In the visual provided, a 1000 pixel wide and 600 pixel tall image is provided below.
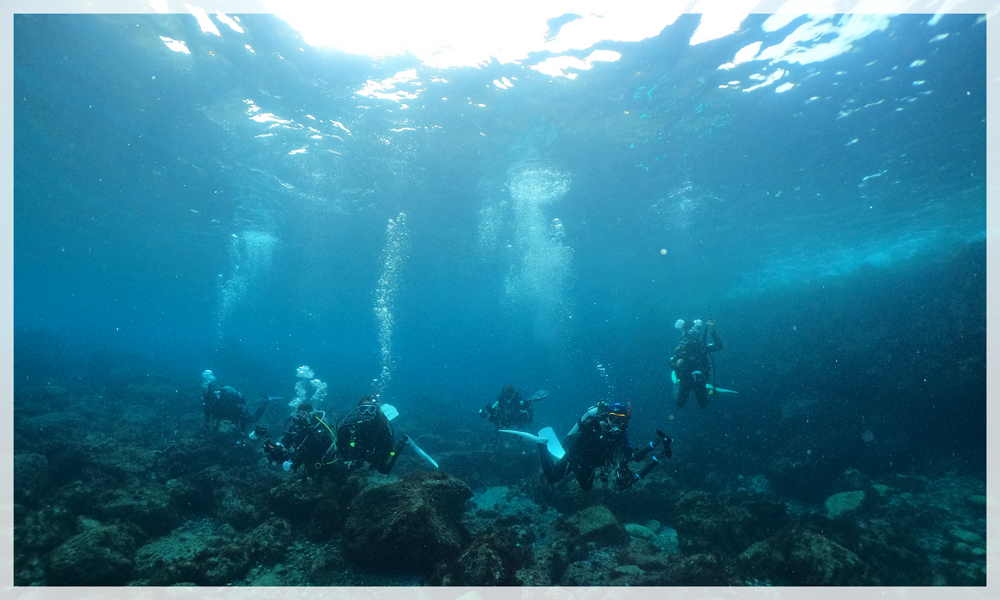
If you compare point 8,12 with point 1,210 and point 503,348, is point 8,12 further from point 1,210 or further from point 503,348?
point 503,348

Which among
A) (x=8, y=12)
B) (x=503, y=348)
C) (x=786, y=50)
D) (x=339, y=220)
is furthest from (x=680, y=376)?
(x=503, y=348)

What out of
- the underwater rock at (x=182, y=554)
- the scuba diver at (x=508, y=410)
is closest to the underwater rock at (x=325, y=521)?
the underwater rock at (x=182, y=554)

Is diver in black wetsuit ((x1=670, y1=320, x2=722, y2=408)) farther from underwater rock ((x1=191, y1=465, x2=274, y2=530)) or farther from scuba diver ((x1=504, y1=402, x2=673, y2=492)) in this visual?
underwater rock ((x1=191, y1=465, x2=274, y2=530))

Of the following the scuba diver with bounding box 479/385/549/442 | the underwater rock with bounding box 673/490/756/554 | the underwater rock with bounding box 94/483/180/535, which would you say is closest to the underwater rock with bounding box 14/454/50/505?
the underwater rock with bounding box 94/483/180/535

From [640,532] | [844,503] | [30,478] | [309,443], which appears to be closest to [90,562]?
[309,443]

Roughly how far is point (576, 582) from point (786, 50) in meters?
12.2

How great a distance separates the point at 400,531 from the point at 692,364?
9032 mm

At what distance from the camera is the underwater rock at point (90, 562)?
4.46m

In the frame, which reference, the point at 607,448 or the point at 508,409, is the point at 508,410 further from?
the point at 607,448

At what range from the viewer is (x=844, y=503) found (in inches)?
313

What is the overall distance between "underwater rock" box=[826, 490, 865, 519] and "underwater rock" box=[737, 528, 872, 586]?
145 inches

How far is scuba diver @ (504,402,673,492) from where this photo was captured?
588 cm

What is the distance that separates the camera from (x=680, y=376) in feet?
35.8

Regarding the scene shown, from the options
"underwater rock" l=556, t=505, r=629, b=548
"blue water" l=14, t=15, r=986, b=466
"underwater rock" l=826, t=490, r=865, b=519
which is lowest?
"underwater rock" l=556, t=505, r=629, b=548
